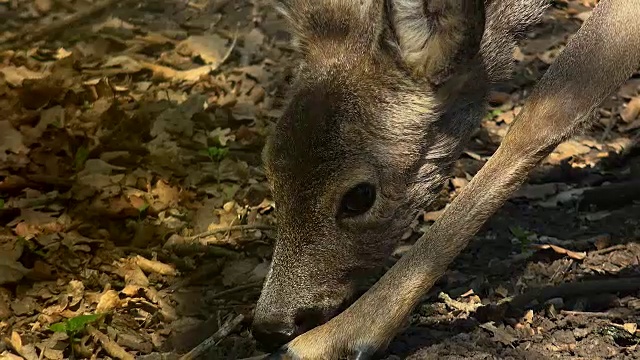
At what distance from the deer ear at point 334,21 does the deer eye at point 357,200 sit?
630 millimetres

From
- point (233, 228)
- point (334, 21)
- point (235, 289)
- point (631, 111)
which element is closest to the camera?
point (334, 21)

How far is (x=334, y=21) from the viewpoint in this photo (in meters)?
4.32

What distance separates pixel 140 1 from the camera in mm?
7938

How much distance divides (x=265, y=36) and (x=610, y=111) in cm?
281

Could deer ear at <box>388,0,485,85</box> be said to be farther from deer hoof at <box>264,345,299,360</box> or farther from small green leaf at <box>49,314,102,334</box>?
small green leaf at <box>49,314,102,334</box>

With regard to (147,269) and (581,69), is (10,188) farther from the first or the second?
(581,69)

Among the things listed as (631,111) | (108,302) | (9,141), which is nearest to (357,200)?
(108,302)

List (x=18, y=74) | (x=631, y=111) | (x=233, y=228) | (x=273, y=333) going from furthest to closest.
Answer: (x=631, y=111) < (x=18, y=74) < (x=233, y=228) < (x=273, y=333)

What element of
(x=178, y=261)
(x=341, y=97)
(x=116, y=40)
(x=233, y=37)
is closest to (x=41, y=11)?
(x=116, y=40)

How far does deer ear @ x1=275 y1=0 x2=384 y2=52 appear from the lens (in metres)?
4.15

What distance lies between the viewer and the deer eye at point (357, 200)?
4105 mm

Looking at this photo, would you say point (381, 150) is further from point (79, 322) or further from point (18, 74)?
point (18, 74)

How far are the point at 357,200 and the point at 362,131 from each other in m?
0.31

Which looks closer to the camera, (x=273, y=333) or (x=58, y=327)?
(x=273, y=333)
